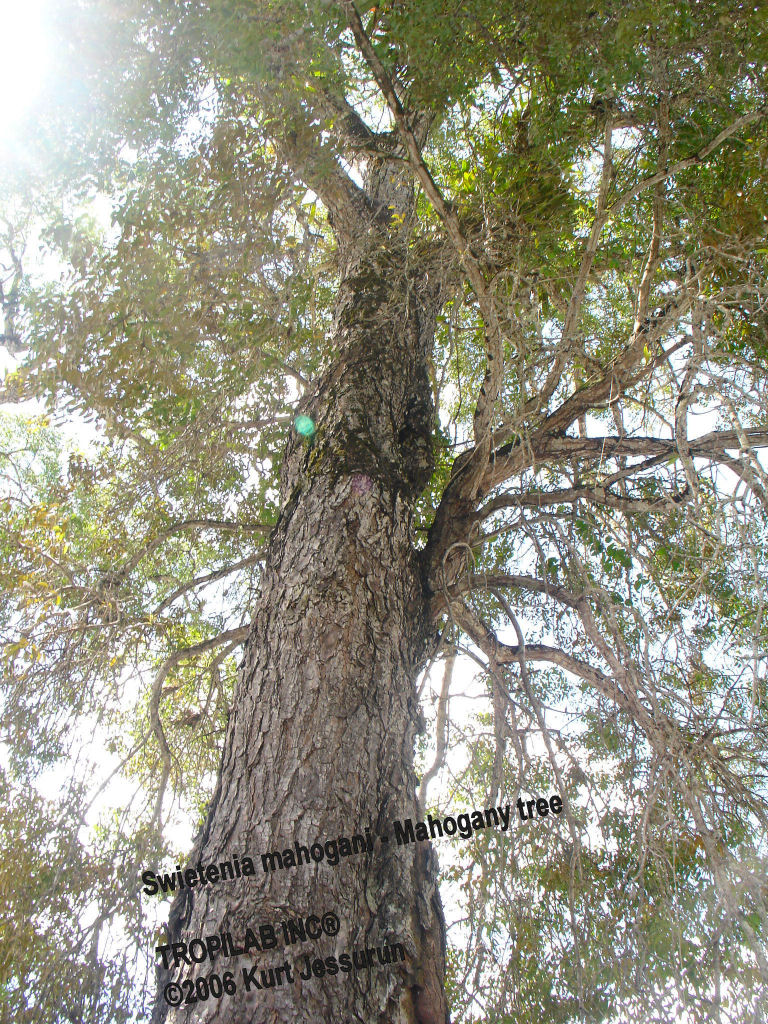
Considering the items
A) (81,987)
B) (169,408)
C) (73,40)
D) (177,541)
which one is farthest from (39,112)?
(81,987)

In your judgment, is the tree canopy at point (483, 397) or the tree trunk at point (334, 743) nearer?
the tree trunk at point (334, 743)

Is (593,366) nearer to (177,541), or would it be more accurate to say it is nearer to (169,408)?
(169,408)

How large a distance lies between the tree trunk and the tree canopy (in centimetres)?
32

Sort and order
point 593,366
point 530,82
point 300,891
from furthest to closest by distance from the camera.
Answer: point 593,366 < point 530,82 < point 300,891

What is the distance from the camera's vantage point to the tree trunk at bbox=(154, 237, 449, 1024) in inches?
57.6

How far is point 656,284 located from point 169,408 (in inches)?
119

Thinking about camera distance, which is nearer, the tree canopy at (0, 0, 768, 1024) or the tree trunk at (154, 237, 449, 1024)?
the tree trunk at (154, 237, 449, 1024)

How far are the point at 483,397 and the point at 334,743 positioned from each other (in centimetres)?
186

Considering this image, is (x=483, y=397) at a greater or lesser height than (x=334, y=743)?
greater

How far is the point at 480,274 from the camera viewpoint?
8.67ft

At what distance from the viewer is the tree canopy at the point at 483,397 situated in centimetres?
245

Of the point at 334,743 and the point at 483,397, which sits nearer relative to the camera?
the point at 334,743

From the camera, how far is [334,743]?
5.91ft

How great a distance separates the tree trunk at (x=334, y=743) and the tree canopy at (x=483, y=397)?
0.32 metres
